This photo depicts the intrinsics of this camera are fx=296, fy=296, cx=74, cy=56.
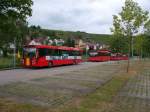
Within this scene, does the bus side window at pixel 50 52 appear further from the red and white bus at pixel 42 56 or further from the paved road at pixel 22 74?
the paved road at pixel 22 74

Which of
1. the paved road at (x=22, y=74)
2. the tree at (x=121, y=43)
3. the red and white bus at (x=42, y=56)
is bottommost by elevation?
the paved road at (x=22, y=74)

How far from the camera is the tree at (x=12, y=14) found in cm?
776

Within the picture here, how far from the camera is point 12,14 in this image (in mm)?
8039

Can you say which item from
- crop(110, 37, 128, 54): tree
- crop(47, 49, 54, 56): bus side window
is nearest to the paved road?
crop(110, 37, 128, 54): tree

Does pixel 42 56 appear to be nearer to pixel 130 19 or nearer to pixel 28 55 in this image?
pixel 28 55

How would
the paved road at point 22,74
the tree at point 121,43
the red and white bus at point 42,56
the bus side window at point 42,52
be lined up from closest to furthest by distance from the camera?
the paved road at point 22,74 → the tree at point 121,43 → the red and white bus at point 42,56 → the bus side window at point 42,52

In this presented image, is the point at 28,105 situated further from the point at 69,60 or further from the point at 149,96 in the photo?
the point at 69,60

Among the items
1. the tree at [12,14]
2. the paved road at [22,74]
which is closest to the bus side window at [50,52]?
the paved road at [22,74]

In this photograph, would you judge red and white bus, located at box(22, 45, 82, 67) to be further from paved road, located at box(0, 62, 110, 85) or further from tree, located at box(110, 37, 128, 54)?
tree, located at box(110, 37, 128, 54)

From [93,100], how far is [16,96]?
3007 millimetres

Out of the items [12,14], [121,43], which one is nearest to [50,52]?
[121,43]

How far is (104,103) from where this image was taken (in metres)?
10.4

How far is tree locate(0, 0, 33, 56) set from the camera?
25.5 ft

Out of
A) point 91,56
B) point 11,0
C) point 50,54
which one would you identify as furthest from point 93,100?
point 91,56
